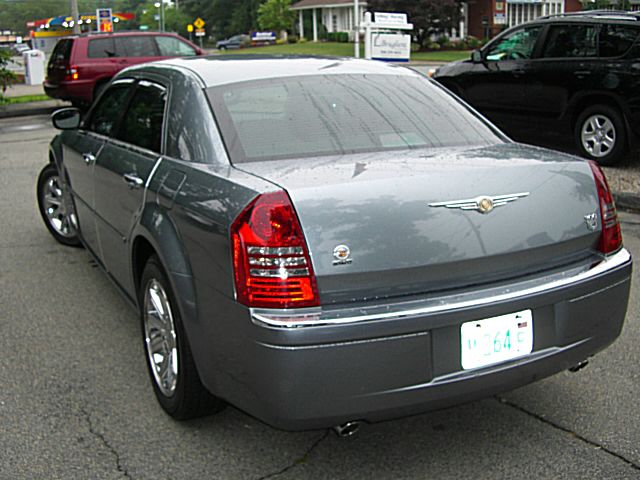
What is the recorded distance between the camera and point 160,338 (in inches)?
140

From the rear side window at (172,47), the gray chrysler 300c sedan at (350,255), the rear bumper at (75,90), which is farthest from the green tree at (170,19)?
the gray chrysler 300c sedan at (350,255)

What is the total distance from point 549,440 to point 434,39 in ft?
194

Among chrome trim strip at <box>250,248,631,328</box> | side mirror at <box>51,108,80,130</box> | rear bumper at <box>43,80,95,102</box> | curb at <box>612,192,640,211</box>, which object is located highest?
side mirror at <box>51,108,80,130</box>

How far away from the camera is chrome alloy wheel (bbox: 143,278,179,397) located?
11.1 ft

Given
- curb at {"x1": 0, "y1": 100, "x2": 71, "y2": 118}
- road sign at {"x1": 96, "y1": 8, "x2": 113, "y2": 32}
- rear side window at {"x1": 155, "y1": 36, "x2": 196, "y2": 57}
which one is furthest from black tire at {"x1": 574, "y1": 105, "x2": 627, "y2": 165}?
road sign at {"x1": 96, "y1": 8, "x2": 113, "y2": 32}

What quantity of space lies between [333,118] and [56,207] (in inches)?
147

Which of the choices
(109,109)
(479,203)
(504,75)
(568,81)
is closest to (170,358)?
(479,203)

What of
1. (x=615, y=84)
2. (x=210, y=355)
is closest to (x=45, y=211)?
(x=210, y=355)

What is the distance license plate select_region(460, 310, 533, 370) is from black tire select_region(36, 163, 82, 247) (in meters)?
4.33

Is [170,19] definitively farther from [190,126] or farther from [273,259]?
[273,259]

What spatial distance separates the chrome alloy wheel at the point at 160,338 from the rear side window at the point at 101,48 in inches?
626

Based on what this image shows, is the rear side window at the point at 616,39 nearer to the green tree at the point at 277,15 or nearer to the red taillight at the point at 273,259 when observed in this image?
the red taillight at the point at 273,259

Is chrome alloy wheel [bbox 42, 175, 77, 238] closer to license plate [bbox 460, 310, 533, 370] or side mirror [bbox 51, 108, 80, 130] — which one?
side mirror [bbox 51, 108, 80, 130]

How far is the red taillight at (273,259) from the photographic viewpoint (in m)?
2.67
